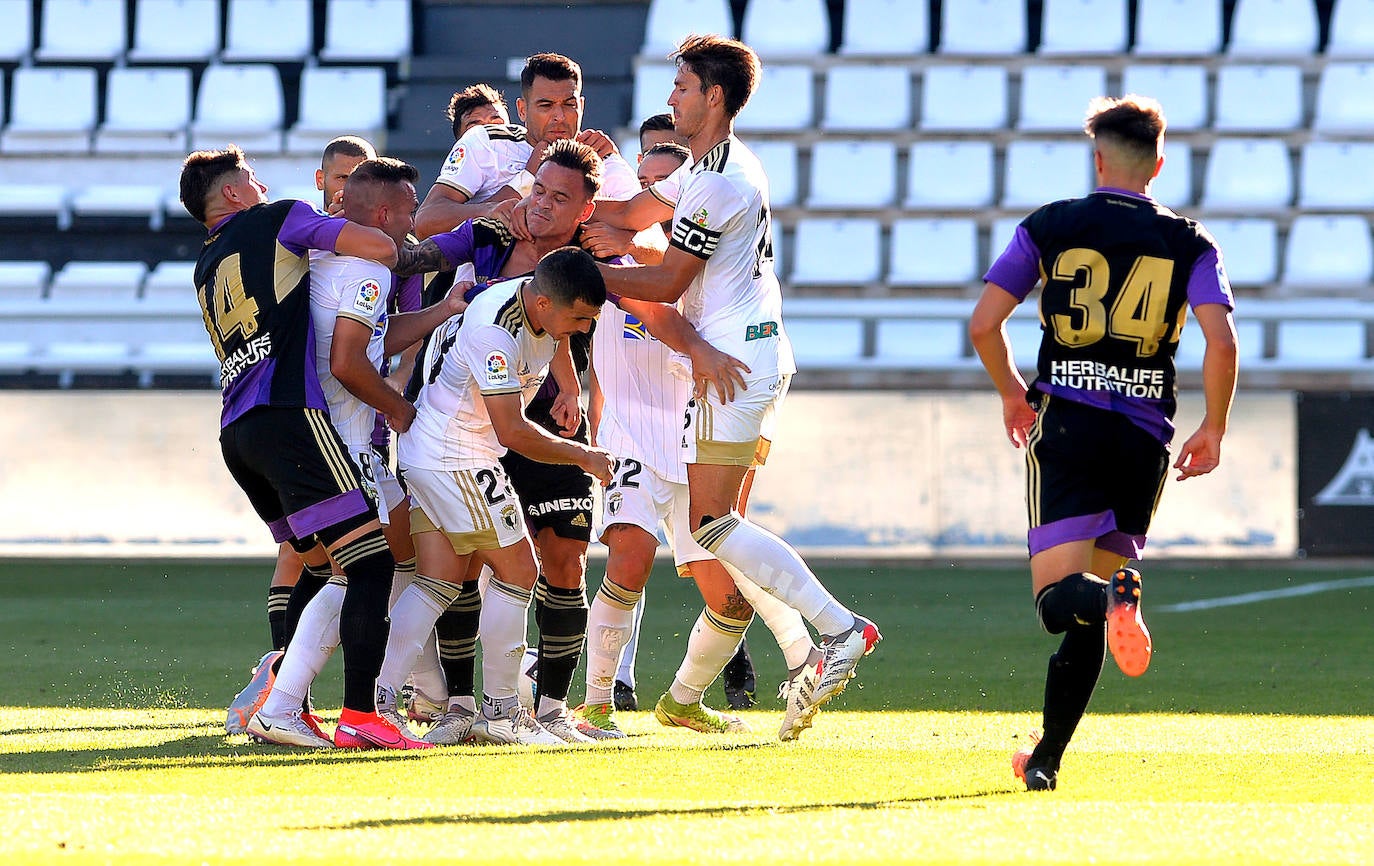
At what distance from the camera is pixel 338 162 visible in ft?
20.9

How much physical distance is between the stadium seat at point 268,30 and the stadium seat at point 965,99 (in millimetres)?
6279

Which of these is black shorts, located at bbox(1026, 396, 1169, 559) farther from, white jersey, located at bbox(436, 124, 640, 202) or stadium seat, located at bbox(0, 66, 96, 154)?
stadium seat, located at bbox(0, 66, 96, 154)

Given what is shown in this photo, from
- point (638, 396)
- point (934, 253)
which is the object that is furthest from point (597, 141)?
point (934, 253)

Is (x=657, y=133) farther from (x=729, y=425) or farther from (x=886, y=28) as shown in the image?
(x=886, y=28)

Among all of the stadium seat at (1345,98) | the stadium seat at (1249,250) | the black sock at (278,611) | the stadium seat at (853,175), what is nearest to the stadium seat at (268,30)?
the stadium seat at (853,175)

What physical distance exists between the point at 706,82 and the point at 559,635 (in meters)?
1.76

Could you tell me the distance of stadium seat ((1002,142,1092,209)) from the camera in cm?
1611

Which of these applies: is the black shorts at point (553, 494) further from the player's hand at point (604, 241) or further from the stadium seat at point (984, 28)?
the stadium seat at point (984, 28)

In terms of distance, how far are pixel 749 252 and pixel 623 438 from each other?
1.00 m

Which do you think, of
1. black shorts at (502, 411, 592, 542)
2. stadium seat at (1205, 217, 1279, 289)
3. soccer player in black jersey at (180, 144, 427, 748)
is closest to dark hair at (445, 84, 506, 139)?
soccer player in black jersey at (180, 144, 427, 748)

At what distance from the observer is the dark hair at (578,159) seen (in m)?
5.23

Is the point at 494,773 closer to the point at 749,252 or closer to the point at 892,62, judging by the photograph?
the point at 749,252

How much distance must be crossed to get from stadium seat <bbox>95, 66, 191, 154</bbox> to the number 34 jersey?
1393 centimetres

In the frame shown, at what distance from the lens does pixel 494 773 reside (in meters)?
4.30
